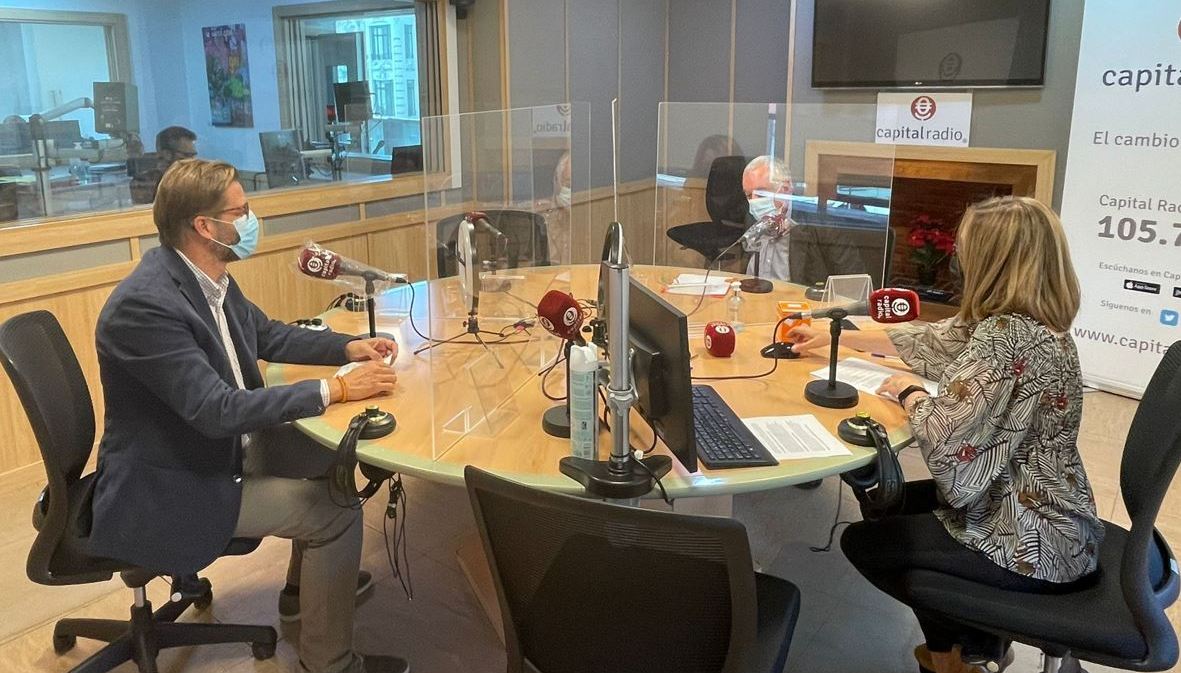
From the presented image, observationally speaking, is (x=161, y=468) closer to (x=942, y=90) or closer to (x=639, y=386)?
(x=639, y=386)

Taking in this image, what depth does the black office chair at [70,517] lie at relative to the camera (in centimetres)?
198

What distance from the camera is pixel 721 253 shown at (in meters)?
3.34

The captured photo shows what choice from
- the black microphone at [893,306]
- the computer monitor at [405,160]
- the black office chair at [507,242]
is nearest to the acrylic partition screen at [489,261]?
the black office chair at [507,242]

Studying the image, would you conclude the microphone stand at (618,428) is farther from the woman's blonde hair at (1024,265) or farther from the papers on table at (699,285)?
the papers on table at (699,285)

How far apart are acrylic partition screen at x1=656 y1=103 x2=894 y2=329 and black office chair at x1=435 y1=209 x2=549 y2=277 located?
628mm

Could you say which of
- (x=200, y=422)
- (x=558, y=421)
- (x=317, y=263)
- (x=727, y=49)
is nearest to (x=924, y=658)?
(x=558, y=421)

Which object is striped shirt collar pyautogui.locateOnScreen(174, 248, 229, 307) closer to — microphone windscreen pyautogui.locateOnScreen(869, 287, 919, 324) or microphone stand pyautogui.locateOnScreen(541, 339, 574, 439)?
microphone stand pyautogui.locateOnScreen(541, 339, 574, 439)

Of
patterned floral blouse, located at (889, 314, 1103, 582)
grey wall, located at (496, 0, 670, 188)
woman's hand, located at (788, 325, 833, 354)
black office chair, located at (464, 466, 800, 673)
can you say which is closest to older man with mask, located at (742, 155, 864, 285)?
woman's hand, located at (788, 325, 833, 354)

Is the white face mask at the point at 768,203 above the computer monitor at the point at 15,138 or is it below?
below

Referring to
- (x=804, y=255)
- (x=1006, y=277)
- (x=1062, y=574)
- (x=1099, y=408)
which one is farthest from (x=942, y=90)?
(x=1062, y=574)

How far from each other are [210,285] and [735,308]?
1681 mm

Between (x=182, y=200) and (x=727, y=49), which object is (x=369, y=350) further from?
(x=727, y=49)

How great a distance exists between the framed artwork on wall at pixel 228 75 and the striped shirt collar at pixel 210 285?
7.24ft

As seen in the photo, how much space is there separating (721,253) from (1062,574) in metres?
1.78
